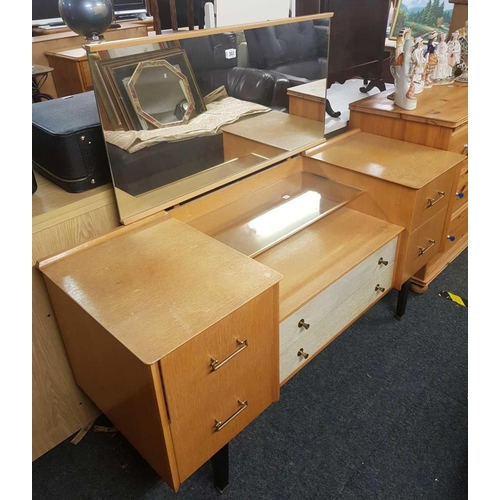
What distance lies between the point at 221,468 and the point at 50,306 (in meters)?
0.59

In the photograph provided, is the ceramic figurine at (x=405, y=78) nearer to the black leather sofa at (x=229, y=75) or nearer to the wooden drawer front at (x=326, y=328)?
the black leather sofa at (x=229, y=75)

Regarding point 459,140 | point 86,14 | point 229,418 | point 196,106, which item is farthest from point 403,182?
point 86,14

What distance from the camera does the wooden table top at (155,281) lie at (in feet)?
2.86

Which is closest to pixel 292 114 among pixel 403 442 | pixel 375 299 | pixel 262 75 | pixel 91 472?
pixel 262 75

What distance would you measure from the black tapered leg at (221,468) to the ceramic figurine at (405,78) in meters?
1.35

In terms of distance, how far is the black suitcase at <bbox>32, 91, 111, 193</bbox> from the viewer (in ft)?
3.57

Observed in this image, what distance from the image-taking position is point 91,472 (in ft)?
4.11

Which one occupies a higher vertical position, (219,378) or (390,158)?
(390,158)

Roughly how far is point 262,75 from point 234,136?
0.72 ft

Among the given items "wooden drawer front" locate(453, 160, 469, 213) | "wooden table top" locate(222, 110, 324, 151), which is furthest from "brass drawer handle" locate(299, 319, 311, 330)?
"wooden drawer front" locate(453, 160, 469, 213)

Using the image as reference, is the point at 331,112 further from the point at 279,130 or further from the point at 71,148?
the point at 71,148

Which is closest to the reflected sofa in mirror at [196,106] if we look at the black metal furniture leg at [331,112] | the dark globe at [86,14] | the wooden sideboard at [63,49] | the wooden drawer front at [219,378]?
the dark globe at [86,14]

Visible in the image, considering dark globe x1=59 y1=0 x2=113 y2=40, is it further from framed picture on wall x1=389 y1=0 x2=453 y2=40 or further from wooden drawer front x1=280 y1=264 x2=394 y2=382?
framed picture on wall x1=389 y1=0 x2=453 y2=40

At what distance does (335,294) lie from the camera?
4.26 ft
